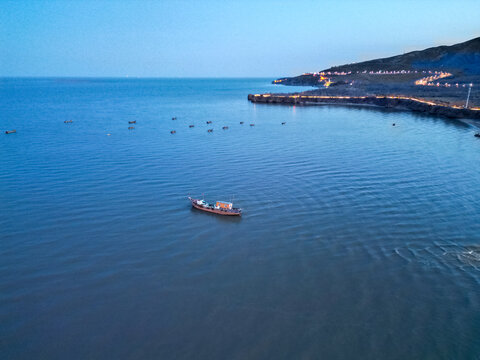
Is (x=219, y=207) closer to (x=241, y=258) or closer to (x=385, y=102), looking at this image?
(x=241, y=258)

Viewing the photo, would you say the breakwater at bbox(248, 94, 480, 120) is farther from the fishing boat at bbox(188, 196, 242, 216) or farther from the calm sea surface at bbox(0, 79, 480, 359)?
the fishing boat at bbox(188, 196, 242, 216)

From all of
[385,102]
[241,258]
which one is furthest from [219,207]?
[385,102]

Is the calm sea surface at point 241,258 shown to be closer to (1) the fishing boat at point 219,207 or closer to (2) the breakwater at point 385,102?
(1) the fishing boat at point 219,207

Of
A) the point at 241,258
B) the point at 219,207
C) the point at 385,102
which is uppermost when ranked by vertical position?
the point at 385,102

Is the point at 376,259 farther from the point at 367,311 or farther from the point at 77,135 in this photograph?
the point at 77,135

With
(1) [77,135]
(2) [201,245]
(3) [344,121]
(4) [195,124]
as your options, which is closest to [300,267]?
(2) [201,245]

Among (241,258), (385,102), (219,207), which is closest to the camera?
(241,258)

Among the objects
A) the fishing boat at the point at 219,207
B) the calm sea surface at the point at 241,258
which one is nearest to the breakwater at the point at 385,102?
the calm sea surface at the point at 241,258
